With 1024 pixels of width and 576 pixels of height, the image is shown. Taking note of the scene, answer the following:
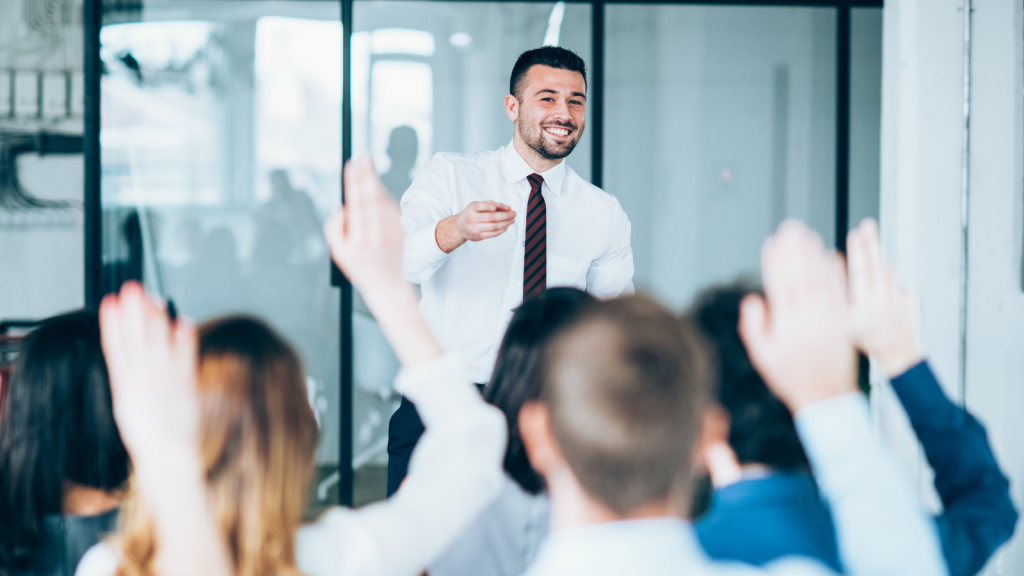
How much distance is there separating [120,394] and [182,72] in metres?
3.26

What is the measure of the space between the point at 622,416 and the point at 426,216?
1704 mm

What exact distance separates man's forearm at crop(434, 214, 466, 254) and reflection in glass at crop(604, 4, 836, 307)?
1.76 m

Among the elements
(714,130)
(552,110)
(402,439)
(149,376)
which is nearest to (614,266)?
(552,110)

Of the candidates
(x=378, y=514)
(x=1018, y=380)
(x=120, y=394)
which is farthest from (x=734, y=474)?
(x=1018, y=380)

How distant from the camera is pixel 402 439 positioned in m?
2.31

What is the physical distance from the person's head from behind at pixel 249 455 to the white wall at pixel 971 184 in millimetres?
2474

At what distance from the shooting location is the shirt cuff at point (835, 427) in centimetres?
86

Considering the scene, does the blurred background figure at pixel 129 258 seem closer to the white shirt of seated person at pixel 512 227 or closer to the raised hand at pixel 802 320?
the white shirt of seated person at pixel 512 227

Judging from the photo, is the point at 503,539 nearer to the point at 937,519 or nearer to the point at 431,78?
the point at 937,519

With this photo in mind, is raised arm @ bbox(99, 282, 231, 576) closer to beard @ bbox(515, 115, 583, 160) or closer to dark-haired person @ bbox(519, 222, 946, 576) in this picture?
dark-haired person @ bbox(519, 222, 946, 576)

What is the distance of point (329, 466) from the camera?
3.74 m

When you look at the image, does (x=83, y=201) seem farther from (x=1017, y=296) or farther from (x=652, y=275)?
(x=1017, y=296)

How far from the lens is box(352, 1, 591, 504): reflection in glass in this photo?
3648 millimetres

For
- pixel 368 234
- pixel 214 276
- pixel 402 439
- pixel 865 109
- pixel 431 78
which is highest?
pixel 431 78
